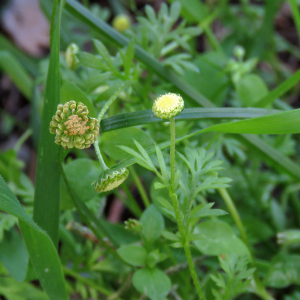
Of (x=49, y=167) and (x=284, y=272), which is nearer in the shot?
(x=49, y=167)

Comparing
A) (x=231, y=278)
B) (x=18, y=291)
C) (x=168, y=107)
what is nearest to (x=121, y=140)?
(x=168, y=107)

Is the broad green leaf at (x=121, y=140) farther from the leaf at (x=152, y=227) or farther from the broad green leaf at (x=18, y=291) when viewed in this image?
the broad green leaf at (x=18, y=291)

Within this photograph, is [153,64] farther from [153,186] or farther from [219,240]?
[219,240]

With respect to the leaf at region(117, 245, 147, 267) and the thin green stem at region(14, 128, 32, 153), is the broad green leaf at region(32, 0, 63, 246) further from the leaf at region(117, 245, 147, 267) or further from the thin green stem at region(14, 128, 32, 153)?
the thin green stem at region(14, 128, 32, 153)

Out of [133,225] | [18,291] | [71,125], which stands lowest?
[18,291]

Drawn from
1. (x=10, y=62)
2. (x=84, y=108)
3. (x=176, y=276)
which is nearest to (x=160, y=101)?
(x=84, y=108)
